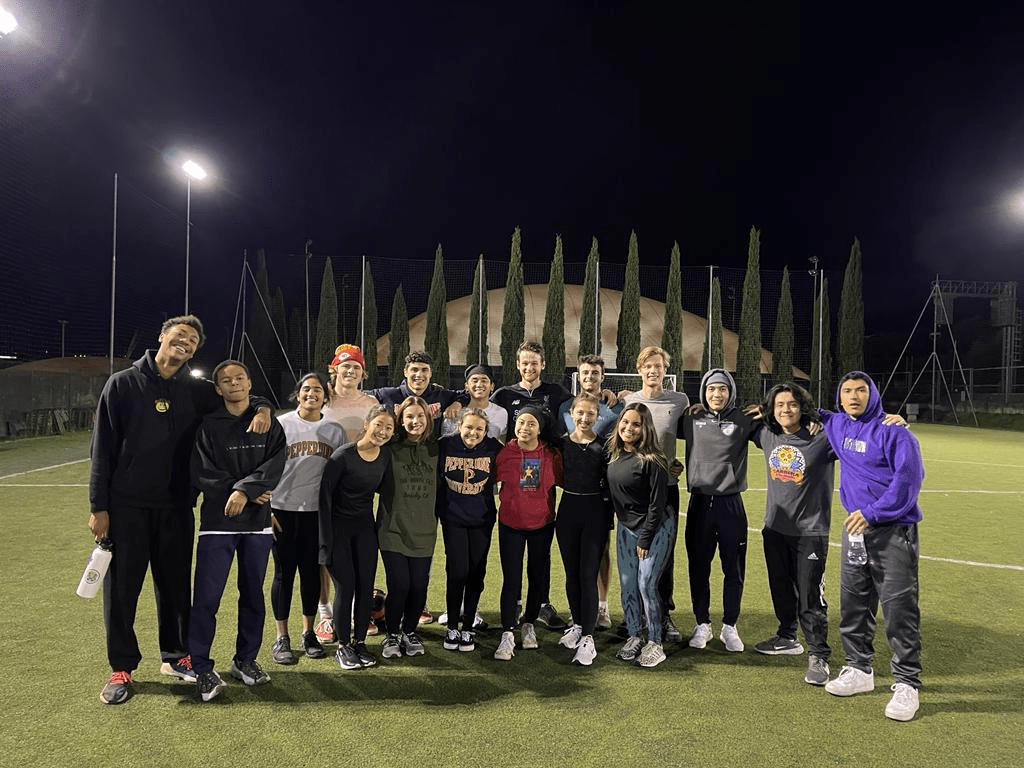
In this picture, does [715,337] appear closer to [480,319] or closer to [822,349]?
[822,349]

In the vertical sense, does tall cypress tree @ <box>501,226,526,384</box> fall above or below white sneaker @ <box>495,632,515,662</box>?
above

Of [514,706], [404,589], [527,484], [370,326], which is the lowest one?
[514,706]

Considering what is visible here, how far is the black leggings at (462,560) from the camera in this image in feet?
14.0

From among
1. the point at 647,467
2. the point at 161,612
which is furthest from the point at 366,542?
the point at 647,467

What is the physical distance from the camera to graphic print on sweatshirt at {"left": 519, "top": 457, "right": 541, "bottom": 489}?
4375 mm

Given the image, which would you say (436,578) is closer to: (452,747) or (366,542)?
(366,542)

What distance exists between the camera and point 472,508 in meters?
4.28

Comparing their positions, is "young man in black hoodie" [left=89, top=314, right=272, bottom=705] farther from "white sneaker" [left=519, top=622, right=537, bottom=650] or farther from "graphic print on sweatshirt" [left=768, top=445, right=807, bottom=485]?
"graphic print on sweatshirt" [left=768, top=445, right=807, bottom=485]

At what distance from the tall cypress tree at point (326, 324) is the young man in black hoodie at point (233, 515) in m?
31.8

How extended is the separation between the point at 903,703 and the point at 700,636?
120 centimetres

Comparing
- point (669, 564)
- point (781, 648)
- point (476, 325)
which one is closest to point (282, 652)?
point (669, 564)

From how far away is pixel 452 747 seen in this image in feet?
10.1

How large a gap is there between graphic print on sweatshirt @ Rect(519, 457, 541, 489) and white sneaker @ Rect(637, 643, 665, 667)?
120cm

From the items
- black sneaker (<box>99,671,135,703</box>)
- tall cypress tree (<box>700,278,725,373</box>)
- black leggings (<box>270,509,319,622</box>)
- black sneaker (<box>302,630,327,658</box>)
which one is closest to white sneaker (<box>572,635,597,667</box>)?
black sneaker (<box>302,630,327,658</box>)
